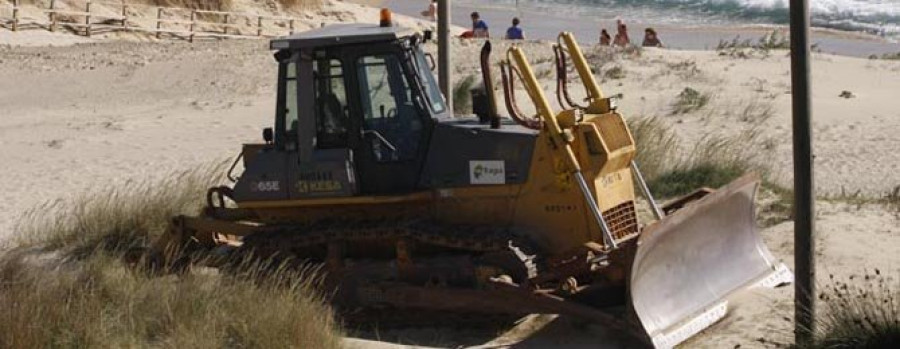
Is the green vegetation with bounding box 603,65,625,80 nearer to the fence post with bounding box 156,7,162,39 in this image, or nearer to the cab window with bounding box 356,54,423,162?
the cab window with bounding box 356,54,423,162

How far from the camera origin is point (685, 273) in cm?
1020

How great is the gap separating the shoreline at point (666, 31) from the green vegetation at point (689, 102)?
1540 cm

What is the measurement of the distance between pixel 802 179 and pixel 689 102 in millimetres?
12026

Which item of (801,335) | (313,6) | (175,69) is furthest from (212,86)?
(313,6)

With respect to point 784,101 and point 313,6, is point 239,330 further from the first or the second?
point 313,6

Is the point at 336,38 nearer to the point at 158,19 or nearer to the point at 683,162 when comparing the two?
the point at 683,162

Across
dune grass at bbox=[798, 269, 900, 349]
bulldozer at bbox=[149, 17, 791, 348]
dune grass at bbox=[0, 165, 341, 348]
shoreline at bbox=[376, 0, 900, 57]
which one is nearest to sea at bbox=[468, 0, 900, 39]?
shoreline at bbox=[376, 0, 900, 57]

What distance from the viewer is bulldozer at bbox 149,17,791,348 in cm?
991

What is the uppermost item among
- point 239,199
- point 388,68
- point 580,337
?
point 388,68

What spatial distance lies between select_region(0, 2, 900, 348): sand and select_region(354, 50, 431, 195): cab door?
4.03ft

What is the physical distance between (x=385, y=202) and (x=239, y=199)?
46.2 inches

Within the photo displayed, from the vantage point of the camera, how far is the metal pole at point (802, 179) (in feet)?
26.8

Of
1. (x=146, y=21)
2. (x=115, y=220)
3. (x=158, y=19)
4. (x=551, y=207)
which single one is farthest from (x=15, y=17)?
(x=551, y=207)

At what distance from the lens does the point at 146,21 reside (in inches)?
1650
